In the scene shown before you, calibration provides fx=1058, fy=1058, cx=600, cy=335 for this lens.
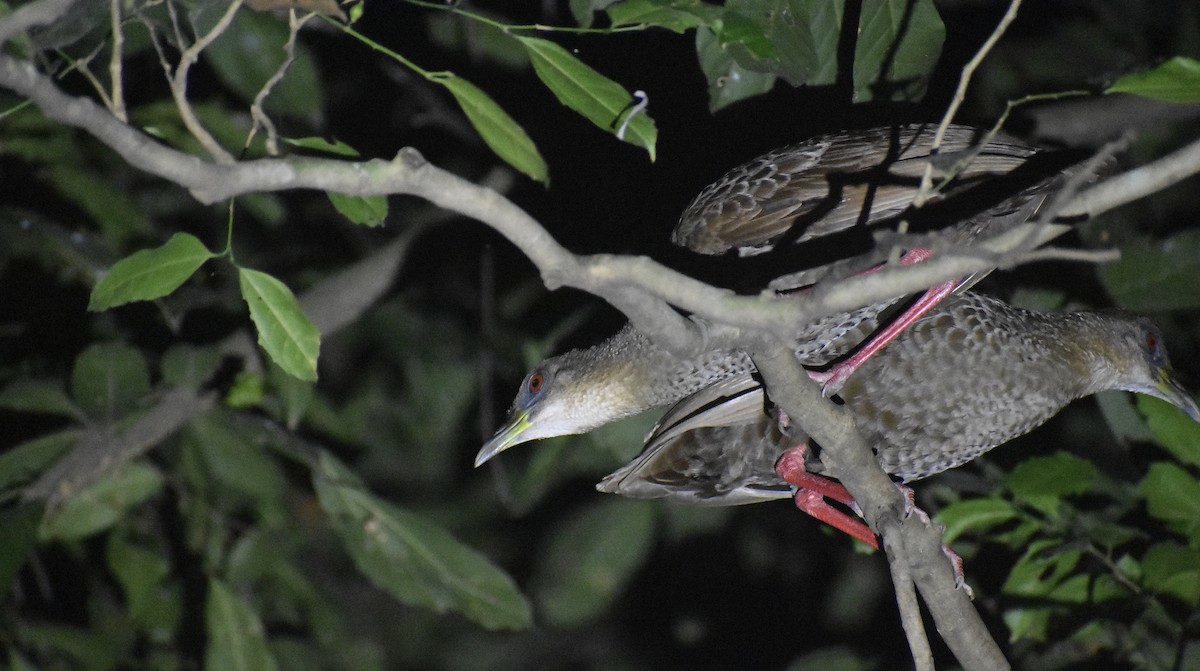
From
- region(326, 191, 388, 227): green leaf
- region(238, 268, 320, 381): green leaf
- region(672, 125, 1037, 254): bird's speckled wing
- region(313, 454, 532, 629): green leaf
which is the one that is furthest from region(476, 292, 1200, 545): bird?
region(238, 268, 320, 381): green leaf

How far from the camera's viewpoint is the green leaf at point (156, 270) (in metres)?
2.08

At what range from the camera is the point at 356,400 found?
6789mm

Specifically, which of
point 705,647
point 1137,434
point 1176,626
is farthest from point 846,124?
point 705,647

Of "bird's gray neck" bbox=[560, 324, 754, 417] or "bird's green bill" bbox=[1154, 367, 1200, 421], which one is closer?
"bird's gray neck" bbox=[560, 324, 754, 417]

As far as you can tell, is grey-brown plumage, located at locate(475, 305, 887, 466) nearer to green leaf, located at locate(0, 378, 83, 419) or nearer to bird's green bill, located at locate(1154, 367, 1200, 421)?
bird's green bill, located at locate(1154, 367, 1200, 421)

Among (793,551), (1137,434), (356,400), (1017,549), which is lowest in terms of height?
(793,551)

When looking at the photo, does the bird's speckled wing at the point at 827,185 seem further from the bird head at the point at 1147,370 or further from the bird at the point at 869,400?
the bird head at the point at 1147,370

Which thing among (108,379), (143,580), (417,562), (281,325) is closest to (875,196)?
(281,325)

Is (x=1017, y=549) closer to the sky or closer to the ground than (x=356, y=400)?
closer to the sky

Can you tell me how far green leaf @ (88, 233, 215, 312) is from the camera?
2.08 meters

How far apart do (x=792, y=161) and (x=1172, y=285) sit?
1.89 m

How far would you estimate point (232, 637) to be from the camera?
14.9 feet

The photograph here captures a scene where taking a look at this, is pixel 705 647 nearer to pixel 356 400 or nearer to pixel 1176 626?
pixel 356 400

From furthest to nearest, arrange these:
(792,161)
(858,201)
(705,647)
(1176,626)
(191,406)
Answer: (705,647), (191,406), (1176,626), (792,161), (858,201)
